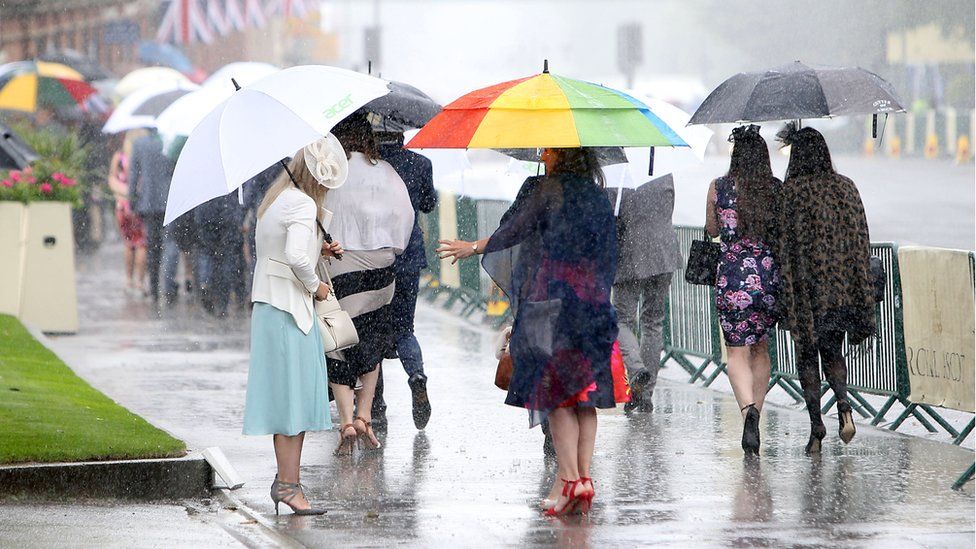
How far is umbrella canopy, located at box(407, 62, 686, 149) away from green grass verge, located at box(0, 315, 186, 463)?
7.19 feet

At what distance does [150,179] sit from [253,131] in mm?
9926

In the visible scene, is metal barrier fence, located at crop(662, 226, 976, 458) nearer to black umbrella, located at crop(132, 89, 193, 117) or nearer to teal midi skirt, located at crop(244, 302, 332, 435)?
teal midi skirt, located at crop(244, 302, 332, 435)

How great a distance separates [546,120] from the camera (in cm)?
755

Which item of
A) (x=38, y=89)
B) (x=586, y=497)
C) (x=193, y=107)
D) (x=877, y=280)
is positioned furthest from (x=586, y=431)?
(x=38, y=89)

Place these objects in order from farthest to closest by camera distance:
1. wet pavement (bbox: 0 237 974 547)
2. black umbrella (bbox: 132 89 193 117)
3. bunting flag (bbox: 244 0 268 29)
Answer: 1. bunting flag (bbox: 244 0 268 29)
2. black umbrella (bbox: 132 89 193 117)
3. wet pavement (bbox: 0 237 974 547)

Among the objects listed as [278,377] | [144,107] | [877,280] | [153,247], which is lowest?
[278,377]

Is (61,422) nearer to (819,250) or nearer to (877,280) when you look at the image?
(819,250)

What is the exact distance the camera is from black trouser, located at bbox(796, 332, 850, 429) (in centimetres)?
905

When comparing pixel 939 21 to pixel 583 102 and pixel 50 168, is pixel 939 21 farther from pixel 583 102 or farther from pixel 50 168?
pixel 583 102

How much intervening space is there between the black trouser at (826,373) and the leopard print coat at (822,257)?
150mm

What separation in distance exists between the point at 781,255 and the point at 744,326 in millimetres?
441

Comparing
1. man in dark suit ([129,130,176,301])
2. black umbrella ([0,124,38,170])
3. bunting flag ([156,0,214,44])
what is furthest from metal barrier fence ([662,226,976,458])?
bunting flag ([156,0,214,44])

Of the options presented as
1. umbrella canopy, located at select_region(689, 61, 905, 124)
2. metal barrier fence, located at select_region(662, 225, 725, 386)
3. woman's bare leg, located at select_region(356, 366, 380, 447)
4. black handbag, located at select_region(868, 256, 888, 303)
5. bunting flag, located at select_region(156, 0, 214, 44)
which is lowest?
woman's bare leg, located at select_region(356, 366, 380, 447)

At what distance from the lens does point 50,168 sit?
51.1ft
